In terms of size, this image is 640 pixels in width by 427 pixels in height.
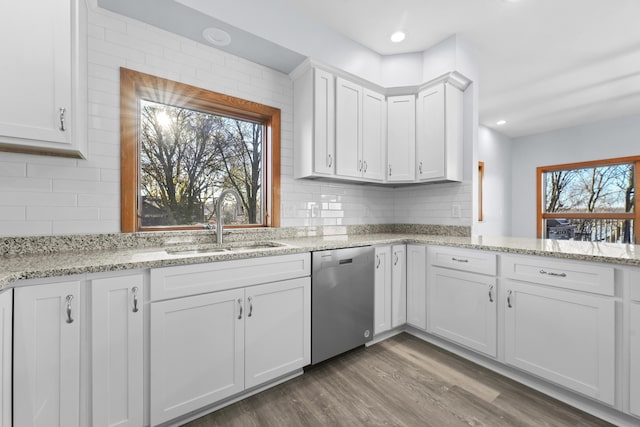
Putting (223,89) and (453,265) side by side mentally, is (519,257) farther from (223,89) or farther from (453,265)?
(223,89)

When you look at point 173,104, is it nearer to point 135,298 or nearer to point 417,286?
point 135,298

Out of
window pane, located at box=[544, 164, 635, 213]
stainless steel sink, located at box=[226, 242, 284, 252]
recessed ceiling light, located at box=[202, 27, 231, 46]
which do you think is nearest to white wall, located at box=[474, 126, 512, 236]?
window pane, located at box=[544, 164, 635, 213]

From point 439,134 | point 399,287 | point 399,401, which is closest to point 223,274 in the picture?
point 399,401

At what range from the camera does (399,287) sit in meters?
2.40

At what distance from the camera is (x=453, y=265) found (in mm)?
2125

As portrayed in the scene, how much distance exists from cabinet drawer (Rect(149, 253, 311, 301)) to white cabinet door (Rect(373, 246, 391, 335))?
718mm

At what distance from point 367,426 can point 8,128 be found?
2189 millimetres

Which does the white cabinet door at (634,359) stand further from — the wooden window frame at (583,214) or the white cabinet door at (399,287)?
the wooden window frame at (583,214)

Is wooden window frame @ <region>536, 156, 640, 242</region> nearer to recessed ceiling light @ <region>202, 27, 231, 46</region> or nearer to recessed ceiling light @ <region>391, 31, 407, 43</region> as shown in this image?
recessed ceiling light @ <region>391, 31, 407, 43</region>

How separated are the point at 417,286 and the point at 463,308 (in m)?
0.41

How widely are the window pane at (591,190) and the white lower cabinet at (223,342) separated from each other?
5.54 metres

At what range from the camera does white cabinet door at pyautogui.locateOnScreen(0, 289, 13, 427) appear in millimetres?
938

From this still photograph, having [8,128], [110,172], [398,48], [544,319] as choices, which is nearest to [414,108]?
[398,48]

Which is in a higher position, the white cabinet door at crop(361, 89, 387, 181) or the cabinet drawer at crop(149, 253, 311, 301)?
the white cabinet door at crop(361, 89, 387, 181)
